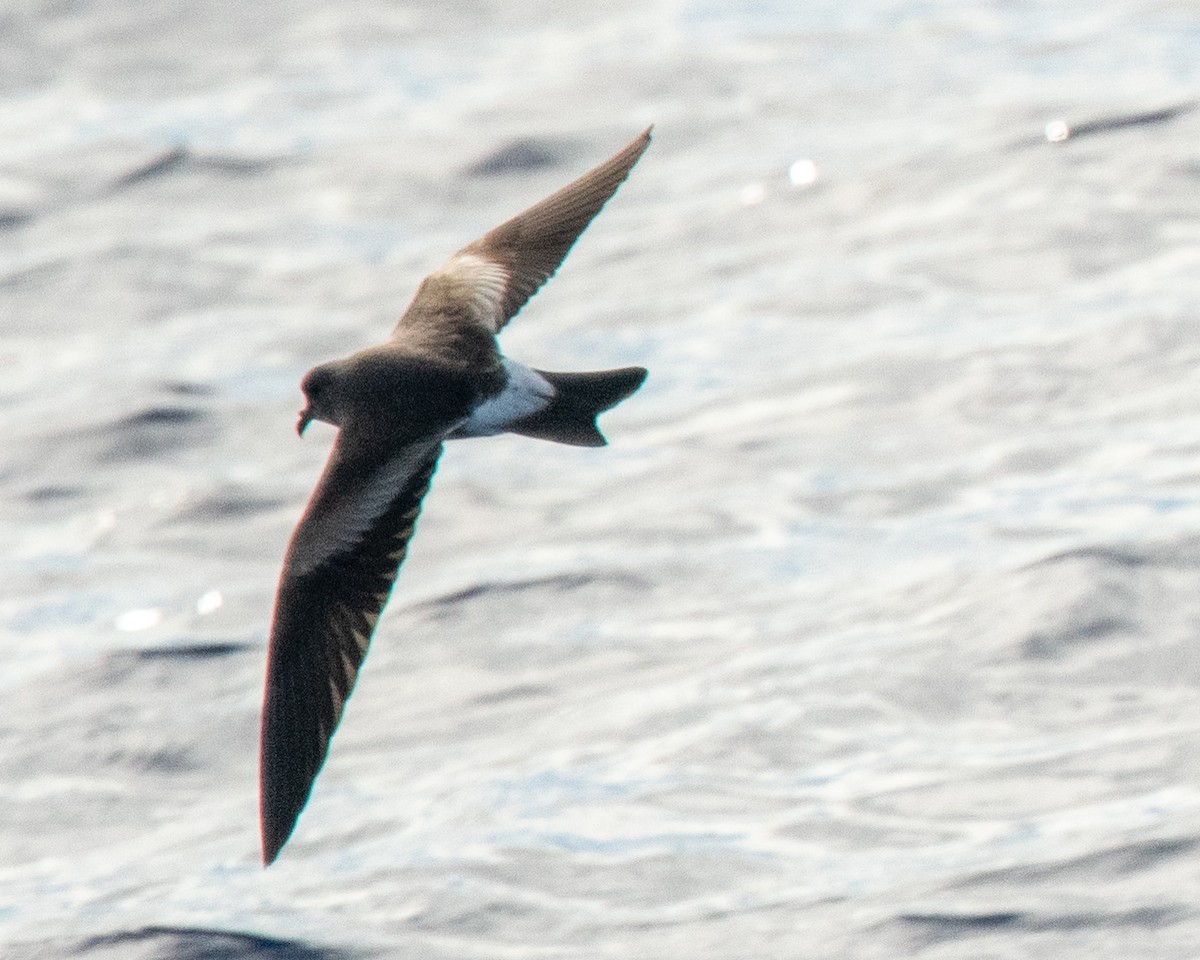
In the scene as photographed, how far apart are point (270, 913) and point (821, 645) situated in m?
2.36

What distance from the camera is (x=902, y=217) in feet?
42.7

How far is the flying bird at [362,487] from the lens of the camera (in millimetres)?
5332

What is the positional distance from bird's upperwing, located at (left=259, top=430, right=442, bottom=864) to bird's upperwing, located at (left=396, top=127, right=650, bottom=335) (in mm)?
832

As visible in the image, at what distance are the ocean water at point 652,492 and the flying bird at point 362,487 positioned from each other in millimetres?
1698

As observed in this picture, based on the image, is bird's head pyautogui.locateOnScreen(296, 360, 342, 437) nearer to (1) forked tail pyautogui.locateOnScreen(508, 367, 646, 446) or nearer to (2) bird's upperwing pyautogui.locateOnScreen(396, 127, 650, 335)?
(1) forked tail pyautogui.locateOnScreen(508, 367, 646, 446)

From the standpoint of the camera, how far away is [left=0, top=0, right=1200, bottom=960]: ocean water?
7.24 meters

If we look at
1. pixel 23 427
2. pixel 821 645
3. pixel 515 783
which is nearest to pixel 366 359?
pixel 515 783

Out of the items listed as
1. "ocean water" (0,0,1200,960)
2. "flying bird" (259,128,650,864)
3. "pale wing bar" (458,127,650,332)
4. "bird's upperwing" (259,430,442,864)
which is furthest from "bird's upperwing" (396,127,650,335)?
"ocean water" (0,0,1200,960)

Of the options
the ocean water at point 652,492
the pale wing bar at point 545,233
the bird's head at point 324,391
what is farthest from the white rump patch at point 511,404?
the ocean water at point 652,492

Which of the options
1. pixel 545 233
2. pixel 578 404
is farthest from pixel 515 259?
pixel 578 404

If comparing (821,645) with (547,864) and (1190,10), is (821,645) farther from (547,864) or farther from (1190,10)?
(1190,10)

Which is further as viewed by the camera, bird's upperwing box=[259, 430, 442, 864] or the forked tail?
the forked tail

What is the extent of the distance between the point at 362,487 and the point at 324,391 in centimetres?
33

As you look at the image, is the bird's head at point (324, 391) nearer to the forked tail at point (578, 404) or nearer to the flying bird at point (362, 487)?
the flying bird at point (362, 487)
